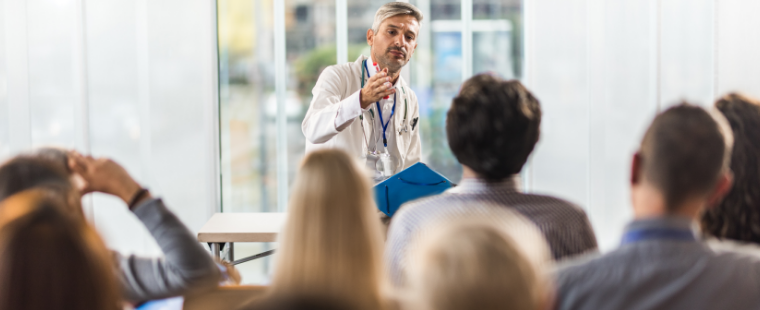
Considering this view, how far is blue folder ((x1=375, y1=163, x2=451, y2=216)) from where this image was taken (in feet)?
7.53

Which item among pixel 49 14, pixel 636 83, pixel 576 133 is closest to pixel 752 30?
pixel 636 83

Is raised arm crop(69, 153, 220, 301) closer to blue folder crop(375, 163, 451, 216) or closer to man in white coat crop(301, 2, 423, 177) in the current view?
blue folder crop(375, 163, 451, 216)

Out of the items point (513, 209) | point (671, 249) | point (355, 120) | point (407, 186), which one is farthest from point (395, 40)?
point (671, 249)

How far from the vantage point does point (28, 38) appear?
4.04 meters

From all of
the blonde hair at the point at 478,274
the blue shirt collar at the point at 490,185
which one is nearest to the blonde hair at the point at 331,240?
the blonde hair at the point at 478,274

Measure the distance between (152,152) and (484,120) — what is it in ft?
11.3

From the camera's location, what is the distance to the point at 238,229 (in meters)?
2.58

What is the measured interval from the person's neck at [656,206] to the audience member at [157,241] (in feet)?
2.91

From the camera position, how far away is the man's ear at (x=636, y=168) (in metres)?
1.07

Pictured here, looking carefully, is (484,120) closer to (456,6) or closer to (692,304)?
(692,304)

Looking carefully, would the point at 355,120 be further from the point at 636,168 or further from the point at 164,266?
the point at 636,168

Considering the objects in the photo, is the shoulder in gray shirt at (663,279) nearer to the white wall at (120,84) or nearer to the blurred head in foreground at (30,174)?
the blurred head in foreground at (30,174)

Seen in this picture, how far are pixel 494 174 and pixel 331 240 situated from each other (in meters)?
0.56

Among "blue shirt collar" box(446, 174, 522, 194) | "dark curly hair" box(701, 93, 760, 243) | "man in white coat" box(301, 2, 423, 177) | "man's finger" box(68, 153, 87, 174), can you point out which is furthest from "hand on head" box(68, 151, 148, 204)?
"man in white coat" box(301, 2, 423, 177)
